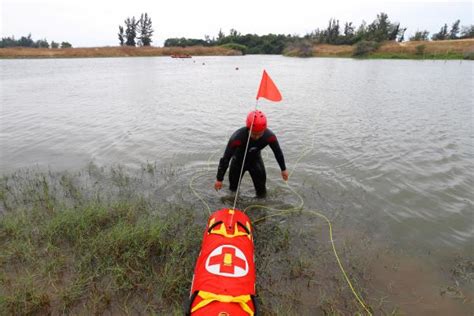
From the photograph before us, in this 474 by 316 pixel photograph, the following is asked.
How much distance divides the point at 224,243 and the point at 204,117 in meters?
10.9

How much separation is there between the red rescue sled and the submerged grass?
671mm

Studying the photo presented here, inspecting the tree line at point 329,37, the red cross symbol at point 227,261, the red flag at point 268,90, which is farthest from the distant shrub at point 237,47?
the red cross symbol at point 227,261

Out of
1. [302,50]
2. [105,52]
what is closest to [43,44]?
[105,52]

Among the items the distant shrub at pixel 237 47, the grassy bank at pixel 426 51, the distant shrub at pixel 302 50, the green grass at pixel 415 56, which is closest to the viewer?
the green grass at pixel 415 56

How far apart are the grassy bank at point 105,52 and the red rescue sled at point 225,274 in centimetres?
6808

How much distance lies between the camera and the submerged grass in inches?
150

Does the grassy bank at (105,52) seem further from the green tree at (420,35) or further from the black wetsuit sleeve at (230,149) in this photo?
the black wetsuit sleeve at (230,149)

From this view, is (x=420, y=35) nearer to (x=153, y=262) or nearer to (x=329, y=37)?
(x=329, y=37)

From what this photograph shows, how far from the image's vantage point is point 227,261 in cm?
351

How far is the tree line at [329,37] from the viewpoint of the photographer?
77.6m

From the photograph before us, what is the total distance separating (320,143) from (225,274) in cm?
797

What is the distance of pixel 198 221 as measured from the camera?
577cm

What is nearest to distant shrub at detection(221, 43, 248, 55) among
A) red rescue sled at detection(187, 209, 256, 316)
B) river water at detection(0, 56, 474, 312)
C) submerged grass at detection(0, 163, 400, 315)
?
river water at detection(0, 56, 474, 312)

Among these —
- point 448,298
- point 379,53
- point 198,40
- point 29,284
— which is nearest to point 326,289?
point 448,298
